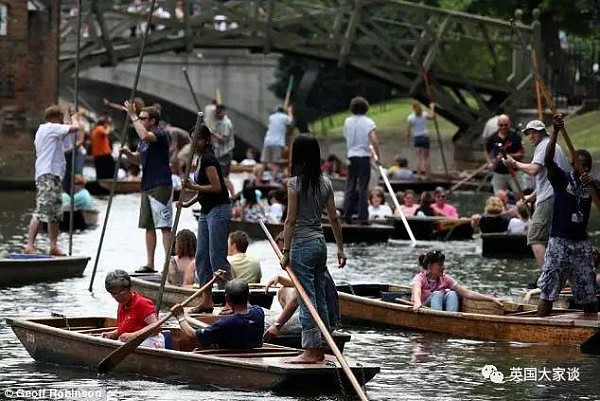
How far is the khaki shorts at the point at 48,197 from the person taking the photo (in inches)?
824

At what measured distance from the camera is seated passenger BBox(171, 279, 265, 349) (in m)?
14.2

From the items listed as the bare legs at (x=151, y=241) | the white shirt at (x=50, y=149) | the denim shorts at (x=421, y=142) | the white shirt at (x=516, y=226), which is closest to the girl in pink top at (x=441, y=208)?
the white shirt at (x=516, y=226)

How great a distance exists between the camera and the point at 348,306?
17750mm

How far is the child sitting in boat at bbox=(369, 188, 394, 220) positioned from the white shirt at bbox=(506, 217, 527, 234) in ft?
9.78

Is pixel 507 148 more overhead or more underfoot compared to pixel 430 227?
more overhead

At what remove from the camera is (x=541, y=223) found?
18.7 meters

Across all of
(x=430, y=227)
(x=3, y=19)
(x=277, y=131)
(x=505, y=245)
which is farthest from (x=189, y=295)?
(x=277, y=131)

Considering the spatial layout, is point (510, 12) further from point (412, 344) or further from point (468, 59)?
point (412, 344)

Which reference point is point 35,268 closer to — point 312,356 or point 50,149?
point 50,149

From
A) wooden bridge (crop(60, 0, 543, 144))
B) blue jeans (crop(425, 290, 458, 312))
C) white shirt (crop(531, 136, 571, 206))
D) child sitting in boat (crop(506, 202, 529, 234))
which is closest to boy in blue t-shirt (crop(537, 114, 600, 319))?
white shirt (crop(531, 136, 571, 206))

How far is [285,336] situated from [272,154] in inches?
912

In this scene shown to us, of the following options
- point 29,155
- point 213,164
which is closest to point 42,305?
point 213,164

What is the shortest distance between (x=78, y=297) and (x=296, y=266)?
599 centimetres

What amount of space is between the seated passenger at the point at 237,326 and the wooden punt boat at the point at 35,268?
232 inches
